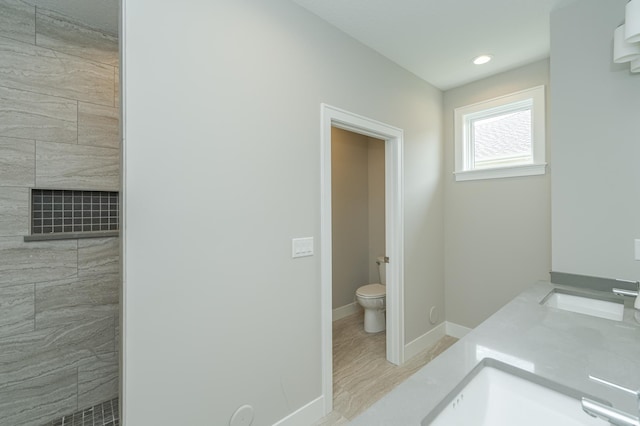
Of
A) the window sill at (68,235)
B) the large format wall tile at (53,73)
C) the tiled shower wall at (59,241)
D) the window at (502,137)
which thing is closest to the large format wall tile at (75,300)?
the tiled shower wall at (59,241)

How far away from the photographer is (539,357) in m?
0.88

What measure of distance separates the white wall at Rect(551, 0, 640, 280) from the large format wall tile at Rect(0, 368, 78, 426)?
3312 mm

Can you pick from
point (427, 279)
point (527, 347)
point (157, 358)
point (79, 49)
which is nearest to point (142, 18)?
point (79, 49)

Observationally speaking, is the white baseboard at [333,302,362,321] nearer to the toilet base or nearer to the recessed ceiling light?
the toilet base

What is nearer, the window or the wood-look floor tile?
the wood-look floor tile

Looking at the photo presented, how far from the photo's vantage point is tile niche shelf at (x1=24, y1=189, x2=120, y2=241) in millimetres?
1764

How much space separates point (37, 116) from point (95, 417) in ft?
6.64

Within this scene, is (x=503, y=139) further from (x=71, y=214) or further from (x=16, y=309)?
(x=16, y=309)

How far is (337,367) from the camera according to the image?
2.40 m

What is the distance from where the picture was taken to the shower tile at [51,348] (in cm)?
165

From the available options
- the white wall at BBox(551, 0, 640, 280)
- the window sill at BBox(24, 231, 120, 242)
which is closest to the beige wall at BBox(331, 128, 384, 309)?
the white wall at BBox(551, 0, 640, 280)

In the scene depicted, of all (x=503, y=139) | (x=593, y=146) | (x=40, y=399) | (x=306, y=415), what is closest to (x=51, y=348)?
(x=40, y=399)

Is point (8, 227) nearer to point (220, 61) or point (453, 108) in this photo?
point (220, 61)

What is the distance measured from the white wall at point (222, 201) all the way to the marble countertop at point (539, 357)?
98 centimetres
